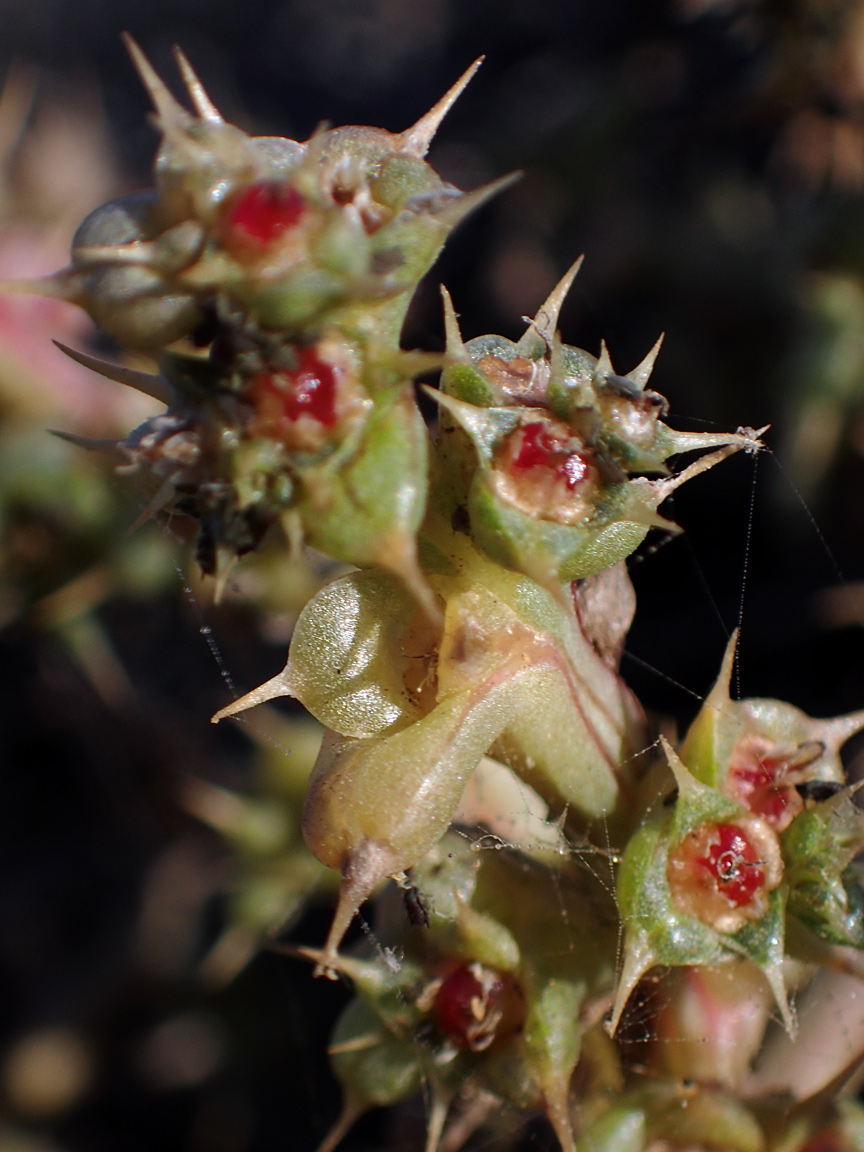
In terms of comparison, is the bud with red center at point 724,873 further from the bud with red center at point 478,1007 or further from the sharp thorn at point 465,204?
the sharp thorn at point 465,204

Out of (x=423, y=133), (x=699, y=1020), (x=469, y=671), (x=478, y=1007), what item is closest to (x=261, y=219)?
(x=423, y=133)

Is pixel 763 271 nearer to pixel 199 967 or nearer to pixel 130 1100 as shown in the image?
pixel 199 967

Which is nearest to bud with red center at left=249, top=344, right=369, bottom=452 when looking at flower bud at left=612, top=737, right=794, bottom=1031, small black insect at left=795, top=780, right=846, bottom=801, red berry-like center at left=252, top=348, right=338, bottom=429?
red berry-like center at left=252, top=348, right=338, bottom=429

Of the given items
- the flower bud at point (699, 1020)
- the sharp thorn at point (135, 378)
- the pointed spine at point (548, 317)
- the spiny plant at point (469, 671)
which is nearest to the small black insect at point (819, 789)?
the spiny plant at point (469, 671)

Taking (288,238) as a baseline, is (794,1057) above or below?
below

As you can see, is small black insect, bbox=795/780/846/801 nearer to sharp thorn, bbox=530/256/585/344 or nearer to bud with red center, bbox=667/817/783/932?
bud with red center, bbox=667/817/783/932

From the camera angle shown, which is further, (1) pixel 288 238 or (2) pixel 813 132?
(2) pixel 813 132

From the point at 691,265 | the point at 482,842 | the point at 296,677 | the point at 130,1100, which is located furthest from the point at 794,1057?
the point at 691,265
